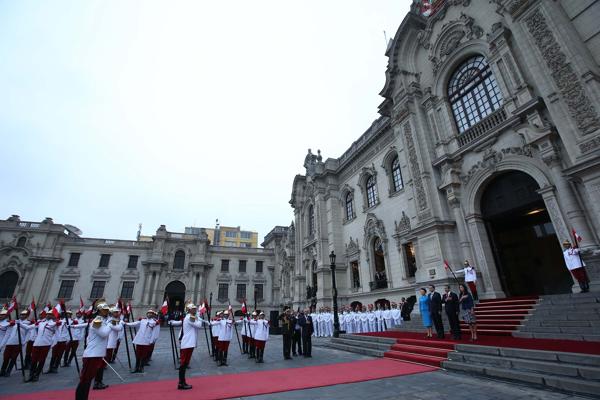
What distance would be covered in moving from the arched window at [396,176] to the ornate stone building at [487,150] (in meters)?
0.12

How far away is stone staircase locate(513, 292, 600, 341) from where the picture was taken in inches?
273

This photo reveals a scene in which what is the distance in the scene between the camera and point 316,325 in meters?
19.2

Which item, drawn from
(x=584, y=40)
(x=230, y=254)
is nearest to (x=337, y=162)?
(x=584, y=40)

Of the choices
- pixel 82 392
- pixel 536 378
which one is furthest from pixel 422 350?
pixel 82 392

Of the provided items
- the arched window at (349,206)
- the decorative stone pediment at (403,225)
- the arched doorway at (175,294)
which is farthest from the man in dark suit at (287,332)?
the arched doorway at (175,294)

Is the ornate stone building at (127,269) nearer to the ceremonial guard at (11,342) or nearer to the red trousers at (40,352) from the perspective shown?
the ceremonial guard at (11,342)

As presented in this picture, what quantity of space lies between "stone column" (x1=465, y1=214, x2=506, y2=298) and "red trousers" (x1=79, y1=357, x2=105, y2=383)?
12932 mm

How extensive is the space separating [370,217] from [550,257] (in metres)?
9.80

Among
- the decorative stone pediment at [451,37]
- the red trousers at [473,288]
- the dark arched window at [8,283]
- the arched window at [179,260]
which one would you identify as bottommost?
the red trousers at [473,288]

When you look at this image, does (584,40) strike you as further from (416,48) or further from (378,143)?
(378,143)

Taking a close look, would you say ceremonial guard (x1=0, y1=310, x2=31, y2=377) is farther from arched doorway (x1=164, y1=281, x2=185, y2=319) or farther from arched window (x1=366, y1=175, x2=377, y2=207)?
arched doorway (x1=164, y1=281, x2=185, y2=319)

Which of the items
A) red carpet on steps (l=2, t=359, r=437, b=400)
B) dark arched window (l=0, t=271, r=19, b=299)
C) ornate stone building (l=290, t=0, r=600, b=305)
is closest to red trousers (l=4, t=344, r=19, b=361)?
red carpet on steps (l=2, t=359, r=437, b=400)

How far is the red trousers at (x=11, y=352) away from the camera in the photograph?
8031 millimetres

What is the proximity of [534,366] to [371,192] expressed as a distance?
1622 cm
